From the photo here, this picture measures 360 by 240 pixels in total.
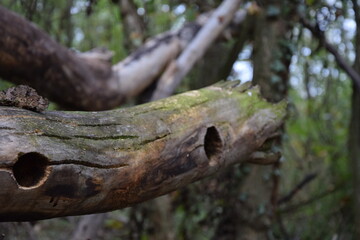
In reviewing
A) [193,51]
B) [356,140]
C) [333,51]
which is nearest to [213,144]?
[193,51]

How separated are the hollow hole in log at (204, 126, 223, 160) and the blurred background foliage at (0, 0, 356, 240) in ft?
4.27

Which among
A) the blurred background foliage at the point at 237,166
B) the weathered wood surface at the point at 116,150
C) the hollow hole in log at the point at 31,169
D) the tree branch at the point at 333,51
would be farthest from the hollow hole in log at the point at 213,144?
the tree branch at the point at 333,51

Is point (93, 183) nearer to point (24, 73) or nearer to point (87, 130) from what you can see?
point (87, 130)

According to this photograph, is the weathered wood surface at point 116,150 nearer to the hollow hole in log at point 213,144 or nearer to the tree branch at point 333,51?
the hollow hole in log at point 213,144

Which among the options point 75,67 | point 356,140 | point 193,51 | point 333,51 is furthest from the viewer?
point 356,140

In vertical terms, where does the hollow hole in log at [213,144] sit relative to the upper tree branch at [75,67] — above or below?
below

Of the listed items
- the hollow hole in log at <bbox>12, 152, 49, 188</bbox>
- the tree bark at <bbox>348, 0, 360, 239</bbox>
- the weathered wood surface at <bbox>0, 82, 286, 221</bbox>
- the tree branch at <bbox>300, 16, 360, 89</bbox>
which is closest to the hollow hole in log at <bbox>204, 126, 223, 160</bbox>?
the weathered wood surface at <bbox>0, 82, 286, 221</bbox>

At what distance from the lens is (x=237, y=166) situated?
4055mm

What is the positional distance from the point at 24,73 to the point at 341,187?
3806 millimetres

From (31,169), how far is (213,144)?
865mm

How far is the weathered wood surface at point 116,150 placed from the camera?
1419 mm

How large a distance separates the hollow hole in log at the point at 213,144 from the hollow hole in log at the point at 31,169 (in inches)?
32.0

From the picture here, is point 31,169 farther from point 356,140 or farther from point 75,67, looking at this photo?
point 356,140

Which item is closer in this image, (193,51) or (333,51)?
(193,51)
